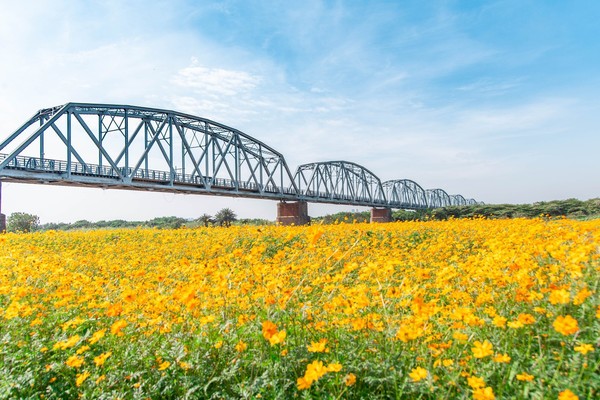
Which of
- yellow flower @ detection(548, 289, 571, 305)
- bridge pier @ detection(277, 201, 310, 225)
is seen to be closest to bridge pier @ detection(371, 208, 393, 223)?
bridge pier @ detection(277, 201, 310, 225)

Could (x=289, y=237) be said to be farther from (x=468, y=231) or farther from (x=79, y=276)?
(x=79, y=276)

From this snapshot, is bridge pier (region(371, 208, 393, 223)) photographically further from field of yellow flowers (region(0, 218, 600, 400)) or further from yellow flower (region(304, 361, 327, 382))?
yellow flower (region(304, 361, 327, 382))

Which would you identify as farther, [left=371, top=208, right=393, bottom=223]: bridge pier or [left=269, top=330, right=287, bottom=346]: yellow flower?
[left=371, top=208, right=393, bottom=223]: bridge pier

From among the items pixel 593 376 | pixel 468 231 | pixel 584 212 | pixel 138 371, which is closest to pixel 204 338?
pixel 138 371

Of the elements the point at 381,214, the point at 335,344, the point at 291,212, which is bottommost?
the point at 335,344

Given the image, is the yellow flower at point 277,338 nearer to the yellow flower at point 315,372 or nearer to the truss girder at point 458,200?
the yellow flower at point 315,372

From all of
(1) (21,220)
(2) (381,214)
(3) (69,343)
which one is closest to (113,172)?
(1) (21,220)

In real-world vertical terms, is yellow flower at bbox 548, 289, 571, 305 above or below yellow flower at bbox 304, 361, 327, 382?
above

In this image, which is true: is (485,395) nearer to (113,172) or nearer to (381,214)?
(113,172)

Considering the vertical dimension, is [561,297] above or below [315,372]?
above

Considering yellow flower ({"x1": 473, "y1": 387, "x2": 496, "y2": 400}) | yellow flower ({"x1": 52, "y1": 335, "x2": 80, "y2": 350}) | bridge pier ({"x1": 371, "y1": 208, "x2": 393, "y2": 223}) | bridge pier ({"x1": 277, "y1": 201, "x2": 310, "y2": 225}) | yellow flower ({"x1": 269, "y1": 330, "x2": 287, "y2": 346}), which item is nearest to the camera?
yellow flower ({"x1": 473, "y1": 387, "x2": 496, "y2": 400})

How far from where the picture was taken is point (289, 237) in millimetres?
9828

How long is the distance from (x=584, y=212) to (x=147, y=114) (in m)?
35.5

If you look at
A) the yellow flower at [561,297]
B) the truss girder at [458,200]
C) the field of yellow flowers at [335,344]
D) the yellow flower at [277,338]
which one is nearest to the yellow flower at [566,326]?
the field of yellow flowers at [335,344]
